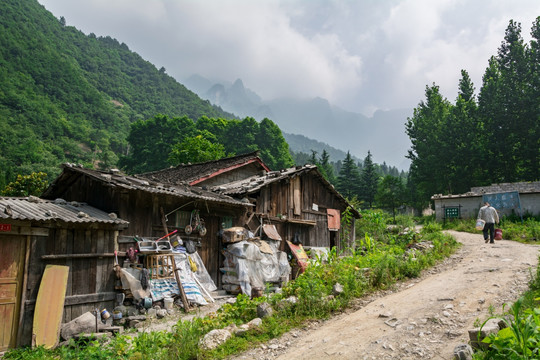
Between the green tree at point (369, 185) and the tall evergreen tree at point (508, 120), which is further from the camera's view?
the green tree at point (369, 185)

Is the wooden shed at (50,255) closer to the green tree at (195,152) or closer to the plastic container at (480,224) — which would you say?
the plastic container at (480,224)

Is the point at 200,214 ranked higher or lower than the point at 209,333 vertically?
higher

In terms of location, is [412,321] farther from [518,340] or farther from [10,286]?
[10,286]

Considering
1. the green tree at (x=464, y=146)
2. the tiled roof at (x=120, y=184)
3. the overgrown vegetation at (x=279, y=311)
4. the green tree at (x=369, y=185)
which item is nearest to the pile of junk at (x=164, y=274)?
the tiled roof at (x=120, y=184)

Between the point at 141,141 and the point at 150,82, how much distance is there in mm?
62389

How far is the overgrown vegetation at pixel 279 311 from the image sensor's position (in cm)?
627

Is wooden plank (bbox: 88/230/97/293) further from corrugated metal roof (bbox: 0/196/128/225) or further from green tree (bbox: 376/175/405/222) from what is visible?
green tree (bbox: 376/175/405/222)

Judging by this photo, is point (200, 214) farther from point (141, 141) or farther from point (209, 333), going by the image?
point (141, 141)

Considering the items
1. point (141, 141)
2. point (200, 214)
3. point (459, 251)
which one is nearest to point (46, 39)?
point (141, 141)

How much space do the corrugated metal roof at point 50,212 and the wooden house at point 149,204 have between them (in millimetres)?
719

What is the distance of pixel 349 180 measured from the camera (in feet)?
187

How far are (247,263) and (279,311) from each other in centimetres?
508

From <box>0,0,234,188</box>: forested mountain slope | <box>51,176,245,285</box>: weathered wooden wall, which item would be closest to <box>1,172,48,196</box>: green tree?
<box>0,0,234,188</box>: forested mountain slope

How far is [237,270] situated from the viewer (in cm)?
1254
